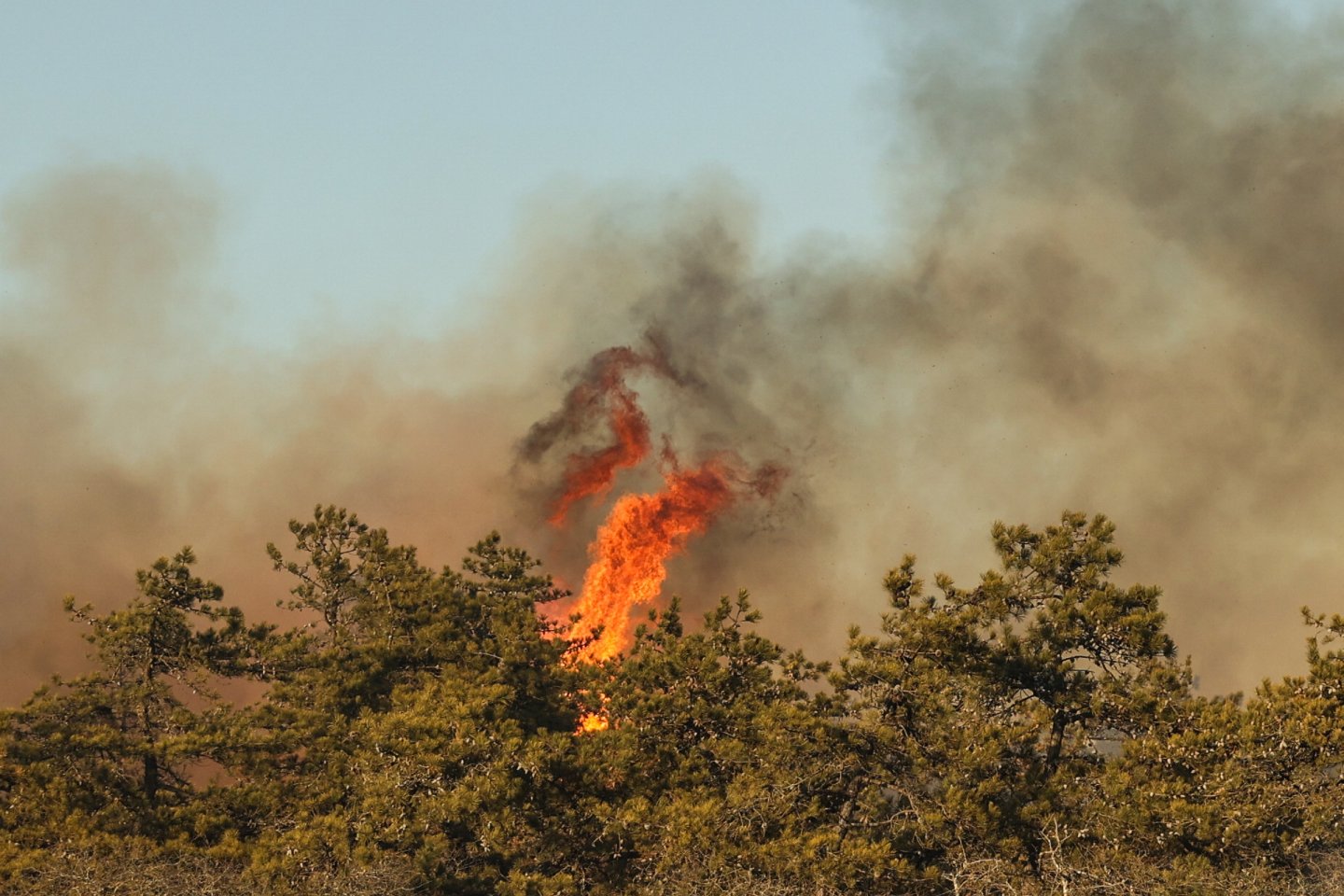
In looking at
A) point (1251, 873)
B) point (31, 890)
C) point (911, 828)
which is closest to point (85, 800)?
Result: point (31, 890)

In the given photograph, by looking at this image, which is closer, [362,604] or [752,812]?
[752,812]

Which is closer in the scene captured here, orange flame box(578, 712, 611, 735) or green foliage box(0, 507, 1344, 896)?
green foliage box(0, 507, 1344, 896)

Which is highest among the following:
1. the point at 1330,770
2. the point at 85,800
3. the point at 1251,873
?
the point at 85,800

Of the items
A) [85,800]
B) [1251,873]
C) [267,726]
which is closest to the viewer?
[1251,873]

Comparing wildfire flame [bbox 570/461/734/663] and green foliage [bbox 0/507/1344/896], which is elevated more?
wildfire flame [bbox 570/461/734/663]

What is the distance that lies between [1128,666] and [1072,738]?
284 cm

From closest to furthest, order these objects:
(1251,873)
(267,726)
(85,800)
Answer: (1251,873)
(85,800)
(267,726)

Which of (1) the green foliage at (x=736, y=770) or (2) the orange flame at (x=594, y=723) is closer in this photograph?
(1) the green foliage at (x=736, y=770)

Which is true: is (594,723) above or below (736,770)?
above

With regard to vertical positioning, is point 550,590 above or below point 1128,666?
above

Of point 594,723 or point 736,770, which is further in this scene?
point 594,723

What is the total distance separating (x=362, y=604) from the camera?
5262 cm

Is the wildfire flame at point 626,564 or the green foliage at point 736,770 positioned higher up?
the wildfire flame at point 626,564

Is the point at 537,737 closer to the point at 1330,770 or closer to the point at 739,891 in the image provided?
the point at 739,891
